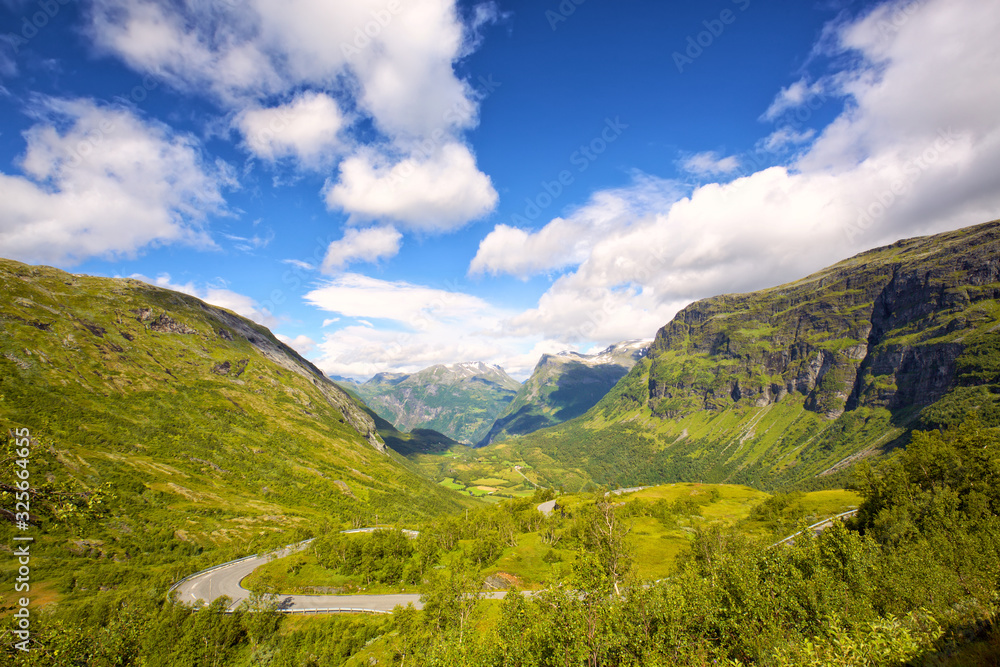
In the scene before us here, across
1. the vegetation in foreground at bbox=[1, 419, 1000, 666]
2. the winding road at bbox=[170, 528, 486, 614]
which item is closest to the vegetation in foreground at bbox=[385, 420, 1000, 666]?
the vegetation in foreground at bbox=[1, 419, 1000, 666]

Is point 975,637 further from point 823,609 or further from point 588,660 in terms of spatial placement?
point 588,660

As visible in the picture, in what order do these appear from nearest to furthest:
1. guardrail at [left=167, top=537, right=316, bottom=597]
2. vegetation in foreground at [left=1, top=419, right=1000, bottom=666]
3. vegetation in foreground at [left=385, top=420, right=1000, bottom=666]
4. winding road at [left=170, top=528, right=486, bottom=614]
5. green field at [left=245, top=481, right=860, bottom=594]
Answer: vegetation in foreground at [left=385, top=420, right=1000, bottom=666] → vegetation in foreground at [left=1, top=419, right=1000, bottom=666] → winding road at [left=170, top=528, right=486, bottom=614] → green field at [left=245, top=481, right=860, bottom=594] → guardrail at [left=167, top=537, right=316, bottom=597]

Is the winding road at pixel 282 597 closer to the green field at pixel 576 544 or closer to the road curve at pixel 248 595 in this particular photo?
the road curve at pixel 248 595

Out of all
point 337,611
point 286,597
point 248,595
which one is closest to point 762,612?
point 337,611

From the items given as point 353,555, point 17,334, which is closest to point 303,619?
point 353,555

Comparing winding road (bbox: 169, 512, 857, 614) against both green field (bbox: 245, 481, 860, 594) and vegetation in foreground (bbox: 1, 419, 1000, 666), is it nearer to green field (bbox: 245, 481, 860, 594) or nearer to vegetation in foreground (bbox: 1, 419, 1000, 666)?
green field (bbox: 245, 481, 860, 594)

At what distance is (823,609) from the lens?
136ft

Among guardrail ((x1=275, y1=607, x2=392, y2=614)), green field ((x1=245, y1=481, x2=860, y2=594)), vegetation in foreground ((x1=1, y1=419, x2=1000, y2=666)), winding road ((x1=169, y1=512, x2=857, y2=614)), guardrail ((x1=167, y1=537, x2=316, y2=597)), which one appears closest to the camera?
vegetation in foreground ((x1=1, y1=419, x2=1000, y2=666))

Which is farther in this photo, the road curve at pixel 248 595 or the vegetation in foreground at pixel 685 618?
the road curve at pixel 248 595

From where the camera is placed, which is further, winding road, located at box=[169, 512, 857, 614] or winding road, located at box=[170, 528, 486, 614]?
winding road, located at box=[170, 528, 486, 614]

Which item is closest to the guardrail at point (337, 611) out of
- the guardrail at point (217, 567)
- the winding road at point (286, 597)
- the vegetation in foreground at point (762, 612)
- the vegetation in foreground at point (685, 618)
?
the winding road at point (286, 597)

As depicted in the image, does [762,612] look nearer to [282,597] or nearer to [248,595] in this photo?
[282,597]

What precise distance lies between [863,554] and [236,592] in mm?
118150

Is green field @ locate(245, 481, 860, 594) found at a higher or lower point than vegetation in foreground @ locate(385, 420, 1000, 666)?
lower
